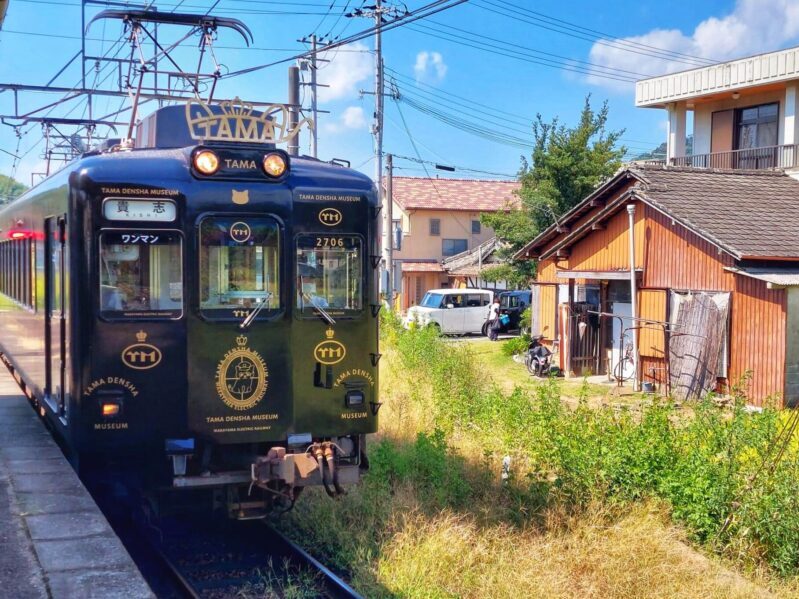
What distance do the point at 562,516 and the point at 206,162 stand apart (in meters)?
4.67

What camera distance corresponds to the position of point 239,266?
6949mm

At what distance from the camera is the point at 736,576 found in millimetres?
7461

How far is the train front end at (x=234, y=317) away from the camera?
21.6 feet

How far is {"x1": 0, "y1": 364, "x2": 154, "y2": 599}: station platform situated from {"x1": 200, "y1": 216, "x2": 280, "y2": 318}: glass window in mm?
1799

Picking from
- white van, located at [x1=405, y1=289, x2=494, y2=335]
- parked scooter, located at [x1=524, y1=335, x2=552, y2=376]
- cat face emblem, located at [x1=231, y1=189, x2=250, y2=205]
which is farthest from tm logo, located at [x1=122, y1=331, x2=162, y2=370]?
white van, located at [x1=405, y1=289, x2=494, y2=335]

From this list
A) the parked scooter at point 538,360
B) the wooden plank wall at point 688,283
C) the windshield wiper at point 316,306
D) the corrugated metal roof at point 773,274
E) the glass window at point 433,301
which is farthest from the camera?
the glass window at point 433,301

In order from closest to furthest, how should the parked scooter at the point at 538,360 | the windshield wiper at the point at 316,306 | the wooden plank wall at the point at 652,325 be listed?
1. the windshield wiper at the point at 316,306
2. the wooden plank wall at the point at 652,325
3. the parked scooter at the point at 538,360

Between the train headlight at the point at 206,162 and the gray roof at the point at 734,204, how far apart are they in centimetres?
1153

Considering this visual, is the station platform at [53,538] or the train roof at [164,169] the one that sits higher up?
the train roof at [164,169]

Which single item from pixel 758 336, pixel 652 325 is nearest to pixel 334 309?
pixel 758 336

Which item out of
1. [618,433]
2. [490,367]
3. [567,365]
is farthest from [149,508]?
[490,367]

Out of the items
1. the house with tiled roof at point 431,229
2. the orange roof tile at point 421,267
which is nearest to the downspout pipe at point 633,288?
the house with tiled roof at point 431,229

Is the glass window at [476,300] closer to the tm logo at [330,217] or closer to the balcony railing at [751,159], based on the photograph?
the balcony railing at [751,159]

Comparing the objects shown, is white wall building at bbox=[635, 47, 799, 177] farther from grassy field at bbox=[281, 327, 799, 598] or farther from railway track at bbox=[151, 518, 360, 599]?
railway track at bbox=[151, 518, 360, 599]
